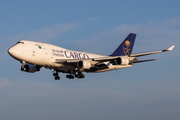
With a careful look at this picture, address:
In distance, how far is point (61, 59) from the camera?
164 feet

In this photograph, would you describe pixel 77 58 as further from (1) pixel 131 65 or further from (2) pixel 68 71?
(1) pixel 131 65

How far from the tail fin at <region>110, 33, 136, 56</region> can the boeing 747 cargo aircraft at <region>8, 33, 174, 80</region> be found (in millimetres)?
4649

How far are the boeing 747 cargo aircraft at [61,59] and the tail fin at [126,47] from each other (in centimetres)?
465

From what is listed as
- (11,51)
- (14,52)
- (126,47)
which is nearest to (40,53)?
(14,52)

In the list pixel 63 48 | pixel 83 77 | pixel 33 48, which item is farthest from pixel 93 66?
pixel 33 48

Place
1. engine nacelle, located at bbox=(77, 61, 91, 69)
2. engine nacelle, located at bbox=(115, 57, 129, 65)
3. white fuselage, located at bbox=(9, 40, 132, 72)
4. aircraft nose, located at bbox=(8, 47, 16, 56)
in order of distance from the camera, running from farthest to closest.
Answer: engine nacelle, located at bbox=(115, 57, 129, 65), engine nacelle, located at bbox=(77, 61, 91, 69), white fuselage, located at bbox=(9, 40, 132, 72), aircraft nose, located at bbox=(8, 47, 16, 56)

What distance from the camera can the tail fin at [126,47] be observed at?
205ft

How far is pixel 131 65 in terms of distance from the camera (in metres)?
58.5

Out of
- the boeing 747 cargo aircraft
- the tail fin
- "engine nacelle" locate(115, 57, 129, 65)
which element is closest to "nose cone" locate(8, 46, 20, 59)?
the boeing 747 cargo aircraft

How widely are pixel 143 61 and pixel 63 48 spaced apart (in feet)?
46.8

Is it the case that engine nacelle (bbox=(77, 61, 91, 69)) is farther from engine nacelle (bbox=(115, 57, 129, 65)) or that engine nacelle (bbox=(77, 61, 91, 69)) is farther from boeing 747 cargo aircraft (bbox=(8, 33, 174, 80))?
engine nacelle (bbox=(115, 57, 129, 65))

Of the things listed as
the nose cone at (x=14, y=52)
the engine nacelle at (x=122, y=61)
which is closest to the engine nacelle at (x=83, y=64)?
the engine nacelle at (x=122, y=61)

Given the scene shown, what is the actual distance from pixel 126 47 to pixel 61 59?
18.9 meters

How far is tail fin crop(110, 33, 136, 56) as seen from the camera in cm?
6253
